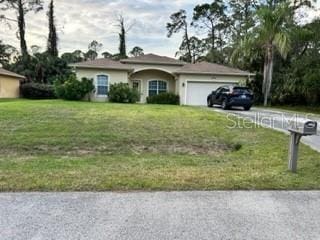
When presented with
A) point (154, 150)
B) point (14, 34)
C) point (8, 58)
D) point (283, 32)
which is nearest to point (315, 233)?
point (154, 150)

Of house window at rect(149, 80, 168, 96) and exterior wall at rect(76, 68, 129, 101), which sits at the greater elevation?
exterior wall at rect(76, 68, 129, 101)

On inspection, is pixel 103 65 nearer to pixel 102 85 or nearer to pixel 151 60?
pixel 102 85

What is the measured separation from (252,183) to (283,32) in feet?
75.1

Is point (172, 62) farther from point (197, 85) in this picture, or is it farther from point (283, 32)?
point (283, 32)

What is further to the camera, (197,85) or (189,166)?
(197,85)

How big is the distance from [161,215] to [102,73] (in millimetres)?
23780

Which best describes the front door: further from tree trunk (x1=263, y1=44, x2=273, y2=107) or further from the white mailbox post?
the white mailbox post

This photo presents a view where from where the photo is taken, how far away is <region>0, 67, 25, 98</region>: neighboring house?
34781mm

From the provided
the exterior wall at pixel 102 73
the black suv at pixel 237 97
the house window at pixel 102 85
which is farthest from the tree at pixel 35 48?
the black suv at pixel 237 97

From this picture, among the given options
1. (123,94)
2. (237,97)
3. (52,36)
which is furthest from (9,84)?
(237,97)

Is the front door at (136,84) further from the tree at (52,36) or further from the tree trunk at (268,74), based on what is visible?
the tree at (52,36)

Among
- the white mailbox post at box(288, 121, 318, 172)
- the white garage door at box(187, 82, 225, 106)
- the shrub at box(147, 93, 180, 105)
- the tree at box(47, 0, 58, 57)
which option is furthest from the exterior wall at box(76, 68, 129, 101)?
the white mailbox post at box(288, 121, 318, 172)

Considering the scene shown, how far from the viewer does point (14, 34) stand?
1699 inches

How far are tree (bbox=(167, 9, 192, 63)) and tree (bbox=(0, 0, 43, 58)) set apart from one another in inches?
703
